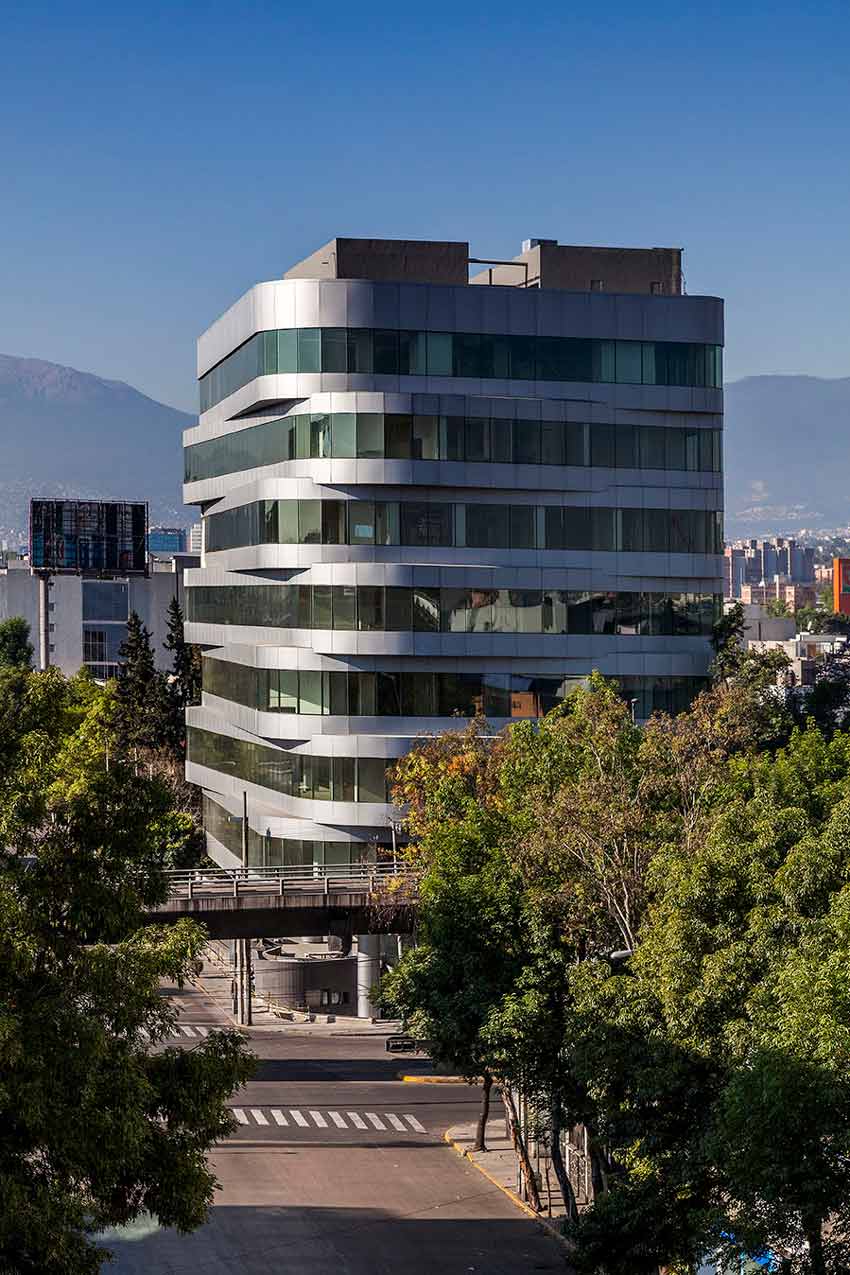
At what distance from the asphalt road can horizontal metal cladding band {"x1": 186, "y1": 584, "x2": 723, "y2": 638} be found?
17596mm

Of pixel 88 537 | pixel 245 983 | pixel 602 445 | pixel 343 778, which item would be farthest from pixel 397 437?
pixel 88 537

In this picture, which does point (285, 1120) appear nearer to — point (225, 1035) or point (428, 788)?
point (428, 788)

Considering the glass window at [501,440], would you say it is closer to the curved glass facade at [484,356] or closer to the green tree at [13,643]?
the curved glass facade at [484,356]

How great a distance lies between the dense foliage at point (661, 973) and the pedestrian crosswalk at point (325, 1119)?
11100 millimetres

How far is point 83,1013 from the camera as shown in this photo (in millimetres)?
25984

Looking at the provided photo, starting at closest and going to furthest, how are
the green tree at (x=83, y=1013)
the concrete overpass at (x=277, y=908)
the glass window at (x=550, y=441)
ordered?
1. the green tree at (x=83, y=1013)
2. the concrete overpass at (x=277, y=908)
3. the glass window at (x=550, y=441)

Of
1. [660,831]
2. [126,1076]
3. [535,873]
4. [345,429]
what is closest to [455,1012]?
[535,873]

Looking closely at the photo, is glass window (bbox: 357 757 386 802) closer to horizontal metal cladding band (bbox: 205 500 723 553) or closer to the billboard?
horizontal metal cladding band (bbox: 205 500 723 553)

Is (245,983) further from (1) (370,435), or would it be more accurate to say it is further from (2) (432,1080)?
(1) (370,435)

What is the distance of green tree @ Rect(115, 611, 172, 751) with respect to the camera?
108 meters

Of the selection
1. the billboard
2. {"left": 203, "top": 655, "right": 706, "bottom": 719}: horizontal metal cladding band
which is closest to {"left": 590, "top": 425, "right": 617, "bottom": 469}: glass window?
{"left": 203, "top": 655, "right": 706, "bottom": 719}: horizontal metal cladding band

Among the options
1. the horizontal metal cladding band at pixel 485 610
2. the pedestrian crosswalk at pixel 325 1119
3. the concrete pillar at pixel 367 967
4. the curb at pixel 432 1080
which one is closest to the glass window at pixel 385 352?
the horizontal metal cladding band at pixel 485 610

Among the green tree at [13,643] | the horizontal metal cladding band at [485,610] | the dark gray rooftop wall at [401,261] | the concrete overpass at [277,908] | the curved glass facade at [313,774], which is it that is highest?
the dark gray rooftop wall at [401,261]

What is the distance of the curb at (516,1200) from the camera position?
43909mm
